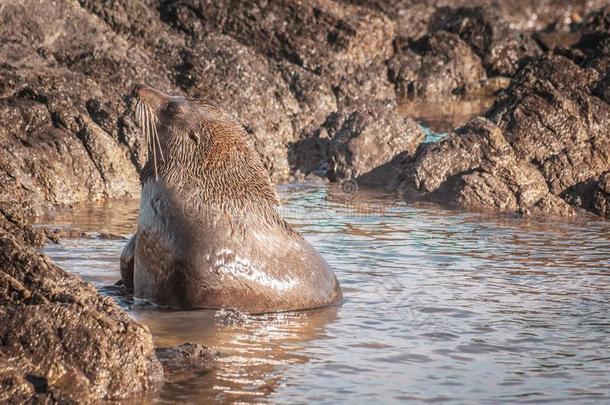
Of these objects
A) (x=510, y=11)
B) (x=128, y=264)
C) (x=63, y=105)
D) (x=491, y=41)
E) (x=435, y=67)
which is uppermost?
(x=510, y=11)

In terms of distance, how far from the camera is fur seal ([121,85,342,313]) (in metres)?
Result: 8.28

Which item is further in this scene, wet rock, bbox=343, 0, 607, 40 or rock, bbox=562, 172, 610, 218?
wet rock, bbox=343, 0, 607, 40

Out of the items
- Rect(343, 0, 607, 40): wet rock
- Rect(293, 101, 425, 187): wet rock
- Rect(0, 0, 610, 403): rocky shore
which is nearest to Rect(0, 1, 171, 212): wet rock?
Rect(0, 0, 610, 403): rocky shore

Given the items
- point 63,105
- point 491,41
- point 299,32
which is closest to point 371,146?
point 63,105

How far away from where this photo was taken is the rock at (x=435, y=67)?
71.0 feet

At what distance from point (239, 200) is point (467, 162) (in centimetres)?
597

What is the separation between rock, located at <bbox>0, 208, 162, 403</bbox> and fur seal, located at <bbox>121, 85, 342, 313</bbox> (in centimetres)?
172

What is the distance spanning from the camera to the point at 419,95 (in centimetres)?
2173

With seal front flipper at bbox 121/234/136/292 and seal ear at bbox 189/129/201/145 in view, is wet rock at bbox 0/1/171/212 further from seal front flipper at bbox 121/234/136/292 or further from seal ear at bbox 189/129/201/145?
seal ear at bbox 189/129/201/145

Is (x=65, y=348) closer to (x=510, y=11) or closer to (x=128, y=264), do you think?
(x=128, y=264)

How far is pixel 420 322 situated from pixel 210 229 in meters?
1.54

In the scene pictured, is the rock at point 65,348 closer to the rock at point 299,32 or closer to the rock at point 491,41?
the rock at point 299,32

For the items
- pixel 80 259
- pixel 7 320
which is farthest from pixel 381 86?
pixel 7 320

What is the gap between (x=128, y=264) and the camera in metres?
8.88
